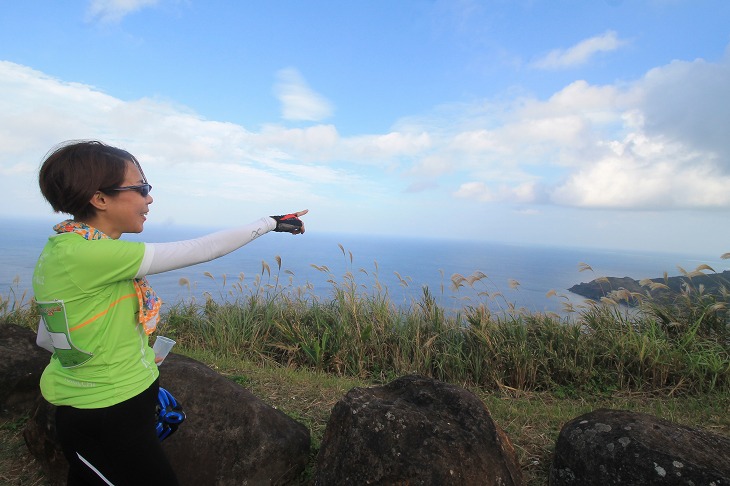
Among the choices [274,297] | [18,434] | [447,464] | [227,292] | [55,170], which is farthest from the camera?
[227,292]

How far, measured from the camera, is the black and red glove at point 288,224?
2029 mm

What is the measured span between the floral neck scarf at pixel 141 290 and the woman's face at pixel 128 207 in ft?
0.24

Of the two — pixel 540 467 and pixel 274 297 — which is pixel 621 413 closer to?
pixel 540 467

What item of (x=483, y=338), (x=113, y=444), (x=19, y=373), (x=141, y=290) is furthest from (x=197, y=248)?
(x=483, y=338)

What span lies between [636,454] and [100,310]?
8.61 feet

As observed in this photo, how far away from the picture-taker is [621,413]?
2793 mm

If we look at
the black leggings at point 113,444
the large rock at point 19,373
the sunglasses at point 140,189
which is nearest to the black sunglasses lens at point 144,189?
the sunglasses at point 140,189

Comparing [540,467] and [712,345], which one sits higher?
[712,345]

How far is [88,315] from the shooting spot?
1538 millimetres

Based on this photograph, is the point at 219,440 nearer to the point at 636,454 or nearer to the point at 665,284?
the point at 636,454

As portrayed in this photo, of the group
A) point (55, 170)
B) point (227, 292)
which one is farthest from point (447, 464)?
point (227, 292)

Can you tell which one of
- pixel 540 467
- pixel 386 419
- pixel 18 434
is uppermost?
pixel 386 419

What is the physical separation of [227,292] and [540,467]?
18.5 feet

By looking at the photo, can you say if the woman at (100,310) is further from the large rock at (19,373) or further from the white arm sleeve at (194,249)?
the large rock at (19,373)
